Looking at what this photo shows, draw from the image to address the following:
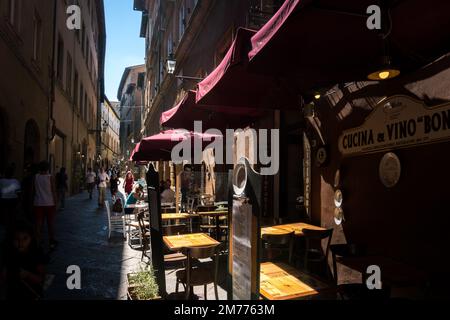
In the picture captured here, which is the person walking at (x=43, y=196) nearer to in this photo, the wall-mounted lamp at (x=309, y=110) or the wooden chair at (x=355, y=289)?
the wall-mounted lamp at (x=309, y=110)

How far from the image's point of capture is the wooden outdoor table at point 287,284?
329 cm

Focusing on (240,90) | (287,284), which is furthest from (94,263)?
(287,284)

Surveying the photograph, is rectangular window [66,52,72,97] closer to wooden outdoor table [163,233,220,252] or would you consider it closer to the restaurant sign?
wooden outdoor table [163,233,220,252]

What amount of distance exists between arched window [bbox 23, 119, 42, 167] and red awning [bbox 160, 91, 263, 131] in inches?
227

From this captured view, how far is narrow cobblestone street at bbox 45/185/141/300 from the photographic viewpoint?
5.03 m

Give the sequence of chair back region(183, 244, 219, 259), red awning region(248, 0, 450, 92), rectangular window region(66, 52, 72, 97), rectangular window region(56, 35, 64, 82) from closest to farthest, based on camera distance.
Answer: red awning region(248, 0, 450, 92) → chair back region(183, 244, 219, 259) → rectangular window region(56, 35, 64, 82) → rectangular window region(66, 52, 72, 97)

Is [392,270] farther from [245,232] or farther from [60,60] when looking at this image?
[60,60]

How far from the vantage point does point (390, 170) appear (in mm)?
4359

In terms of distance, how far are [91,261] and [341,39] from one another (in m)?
5.64

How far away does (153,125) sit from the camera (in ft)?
107

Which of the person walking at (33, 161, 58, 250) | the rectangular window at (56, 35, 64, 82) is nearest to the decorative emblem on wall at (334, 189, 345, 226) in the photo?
the person walking at (33, 161, 58, 250)

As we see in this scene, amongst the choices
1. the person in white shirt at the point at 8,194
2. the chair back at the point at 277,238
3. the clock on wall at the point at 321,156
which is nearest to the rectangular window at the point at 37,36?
the person in white shirt at the point at 8,194
